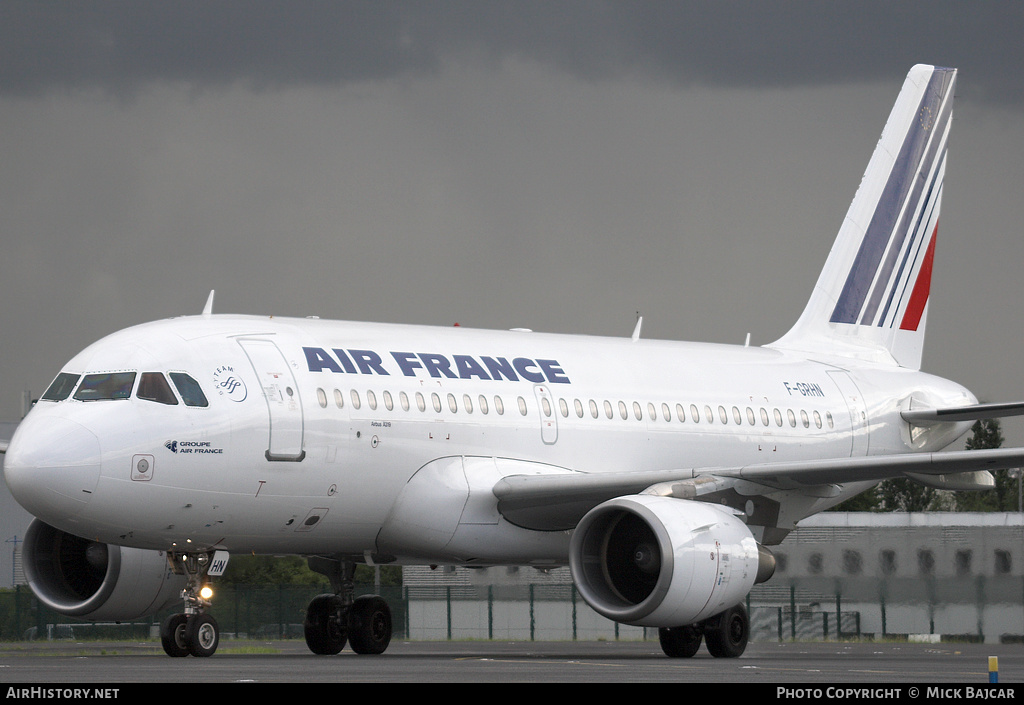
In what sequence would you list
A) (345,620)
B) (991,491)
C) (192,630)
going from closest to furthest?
(192,630) < (345,620) < (991,491)

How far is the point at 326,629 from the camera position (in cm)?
2433

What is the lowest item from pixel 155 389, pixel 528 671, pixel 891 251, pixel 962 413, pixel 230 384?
pixel 528 671

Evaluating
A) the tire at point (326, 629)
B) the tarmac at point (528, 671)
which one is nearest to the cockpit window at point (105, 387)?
the tarmac at point (528, 671)

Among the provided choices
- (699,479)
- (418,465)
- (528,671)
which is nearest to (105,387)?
(418,465)

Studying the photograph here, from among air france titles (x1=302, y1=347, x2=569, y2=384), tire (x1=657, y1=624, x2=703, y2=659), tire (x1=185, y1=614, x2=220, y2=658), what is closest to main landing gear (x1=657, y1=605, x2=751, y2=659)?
tire (x1=657, y1=624, x2=703, y2=659)

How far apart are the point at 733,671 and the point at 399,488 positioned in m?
5.44

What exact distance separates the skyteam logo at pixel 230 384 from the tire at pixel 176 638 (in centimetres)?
274

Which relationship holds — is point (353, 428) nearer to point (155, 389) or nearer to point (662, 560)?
point (155, 389)

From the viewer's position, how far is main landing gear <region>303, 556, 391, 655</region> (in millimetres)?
24234

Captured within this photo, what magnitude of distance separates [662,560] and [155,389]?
6.29 meters

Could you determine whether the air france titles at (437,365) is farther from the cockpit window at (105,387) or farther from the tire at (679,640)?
the tire at (679,640)

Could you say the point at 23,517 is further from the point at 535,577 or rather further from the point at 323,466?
the point at 323,466

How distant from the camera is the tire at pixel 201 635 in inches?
791

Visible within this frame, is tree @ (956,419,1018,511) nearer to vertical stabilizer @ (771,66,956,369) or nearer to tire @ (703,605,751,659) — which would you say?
vertical stabilizer @ (771,66,956,369)
